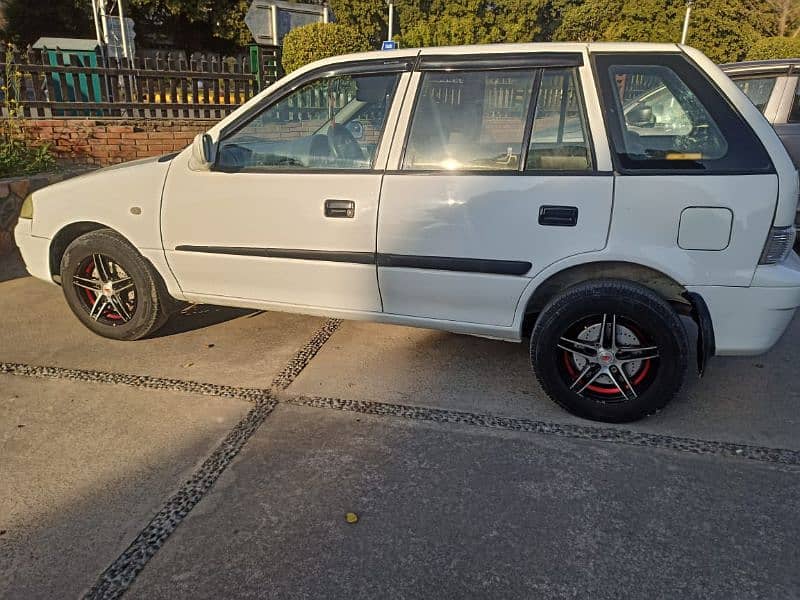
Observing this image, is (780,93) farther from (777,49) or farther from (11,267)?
(777,49)

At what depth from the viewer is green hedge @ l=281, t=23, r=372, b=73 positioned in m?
11.1

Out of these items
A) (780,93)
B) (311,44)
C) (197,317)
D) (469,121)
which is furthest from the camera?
(311,44)

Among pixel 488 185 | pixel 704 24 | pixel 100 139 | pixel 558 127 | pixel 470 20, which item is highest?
pixel 470 20

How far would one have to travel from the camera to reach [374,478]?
8.16 ft

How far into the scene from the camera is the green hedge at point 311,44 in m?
11.1

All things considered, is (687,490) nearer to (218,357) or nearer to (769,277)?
(769,277)

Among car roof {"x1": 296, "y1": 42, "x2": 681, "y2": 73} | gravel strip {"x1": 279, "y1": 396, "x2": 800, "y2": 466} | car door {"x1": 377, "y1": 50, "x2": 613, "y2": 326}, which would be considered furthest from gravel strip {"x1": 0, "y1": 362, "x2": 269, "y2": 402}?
car roof {"x1": 296, "y1": 42, "x2": 681, "y2": 73}

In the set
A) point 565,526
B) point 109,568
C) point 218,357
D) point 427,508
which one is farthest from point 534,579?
point 218,357

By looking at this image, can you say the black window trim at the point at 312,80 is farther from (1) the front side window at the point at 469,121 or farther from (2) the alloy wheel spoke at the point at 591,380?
(2) the alloy wheel spoke at the point at 591,380

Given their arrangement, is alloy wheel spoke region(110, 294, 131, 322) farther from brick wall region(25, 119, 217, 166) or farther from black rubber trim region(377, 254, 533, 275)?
brick wall region(25, 119, 217, 166)

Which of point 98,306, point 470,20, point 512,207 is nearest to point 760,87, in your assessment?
point 512,207

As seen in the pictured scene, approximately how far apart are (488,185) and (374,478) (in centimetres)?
145

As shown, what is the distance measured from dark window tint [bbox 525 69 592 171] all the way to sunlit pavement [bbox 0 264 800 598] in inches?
49.5

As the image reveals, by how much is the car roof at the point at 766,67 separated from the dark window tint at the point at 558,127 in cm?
430
